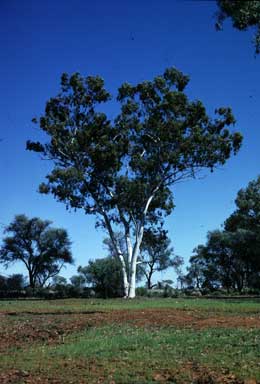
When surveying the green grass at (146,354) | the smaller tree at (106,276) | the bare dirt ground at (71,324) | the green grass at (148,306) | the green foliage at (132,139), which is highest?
the green foliage at (132,139)

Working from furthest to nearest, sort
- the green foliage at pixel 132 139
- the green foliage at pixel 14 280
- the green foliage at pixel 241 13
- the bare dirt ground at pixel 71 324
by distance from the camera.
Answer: the green foliage at pixel 14 280, the green foliage at pixel 132 139, the bare dirt ground at pixel 71 324, the green foliage at pixel 241 13

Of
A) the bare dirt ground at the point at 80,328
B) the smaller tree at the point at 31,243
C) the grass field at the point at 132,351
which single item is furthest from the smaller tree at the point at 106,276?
the grass field at the point at 132,351

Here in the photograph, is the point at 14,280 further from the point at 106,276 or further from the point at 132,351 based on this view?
the point at 132,351

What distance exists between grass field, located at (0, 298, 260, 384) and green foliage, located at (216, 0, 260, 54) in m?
6.30

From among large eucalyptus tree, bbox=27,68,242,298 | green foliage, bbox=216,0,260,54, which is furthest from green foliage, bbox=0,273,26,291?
green foliage, bbox=216,0,260,54

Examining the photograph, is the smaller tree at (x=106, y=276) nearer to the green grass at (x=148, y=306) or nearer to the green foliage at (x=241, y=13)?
the green grass at (x=148, y=306)

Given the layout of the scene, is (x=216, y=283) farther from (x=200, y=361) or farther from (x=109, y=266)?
(x=200, y=361)

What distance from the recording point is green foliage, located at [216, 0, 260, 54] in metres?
8.84

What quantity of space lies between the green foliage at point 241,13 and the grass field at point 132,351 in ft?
A: 20.7

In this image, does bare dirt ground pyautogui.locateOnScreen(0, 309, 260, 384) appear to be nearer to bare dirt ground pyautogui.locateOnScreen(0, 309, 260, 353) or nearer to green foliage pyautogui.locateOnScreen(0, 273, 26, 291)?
bare dirt ground pyautogui.locateOnScreen(0, 309, 260, 353)

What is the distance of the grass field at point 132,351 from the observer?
9.91m

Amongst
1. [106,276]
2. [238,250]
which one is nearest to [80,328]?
[106,276]

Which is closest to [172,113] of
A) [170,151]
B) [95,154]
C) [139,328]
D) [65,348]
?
[170,151]

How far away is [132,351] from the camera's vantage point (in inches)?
491
